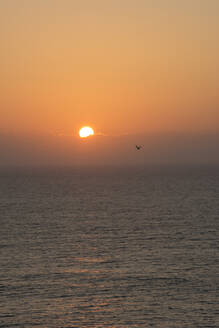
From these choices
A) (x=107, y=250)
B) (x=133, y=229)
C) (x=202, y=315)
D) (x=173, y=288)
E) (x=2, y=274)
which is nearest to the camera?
(x=202, y=315)

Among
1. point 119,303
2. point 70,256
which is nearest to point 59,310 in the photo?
point 119,303

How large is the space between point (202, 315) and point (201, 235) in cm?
4939

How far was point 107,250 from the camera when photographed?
87.2 m

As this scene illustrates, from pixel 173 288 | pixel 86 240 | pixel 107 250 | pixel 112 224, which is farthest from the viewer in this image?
pixel 112 224

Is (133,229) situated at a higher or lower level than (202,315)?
higher

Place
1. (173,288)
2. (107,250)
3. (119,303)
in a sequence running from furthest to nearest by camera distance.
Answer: (107,250) < (173,288) < (119,303)

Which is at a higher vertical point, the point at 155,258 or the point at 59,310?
the point at 155,258

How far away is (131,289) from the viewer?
63.4 metres

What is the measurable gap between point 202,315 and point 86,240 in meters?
46.1

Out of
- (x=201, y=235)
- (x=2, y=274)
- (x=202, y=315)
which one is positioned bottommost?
(x=202, y=315)

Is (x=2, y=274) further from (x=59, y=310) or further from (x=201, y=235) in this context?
(x=201, y=235)

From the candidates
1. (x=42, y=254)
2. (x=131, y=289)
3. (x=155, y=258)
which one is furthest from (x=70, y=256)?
(x=131, y=289)

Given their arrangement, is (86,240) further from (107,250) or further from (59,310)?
(59,310)

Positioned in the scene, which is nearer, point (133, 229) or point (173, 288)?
point (173, 288)
